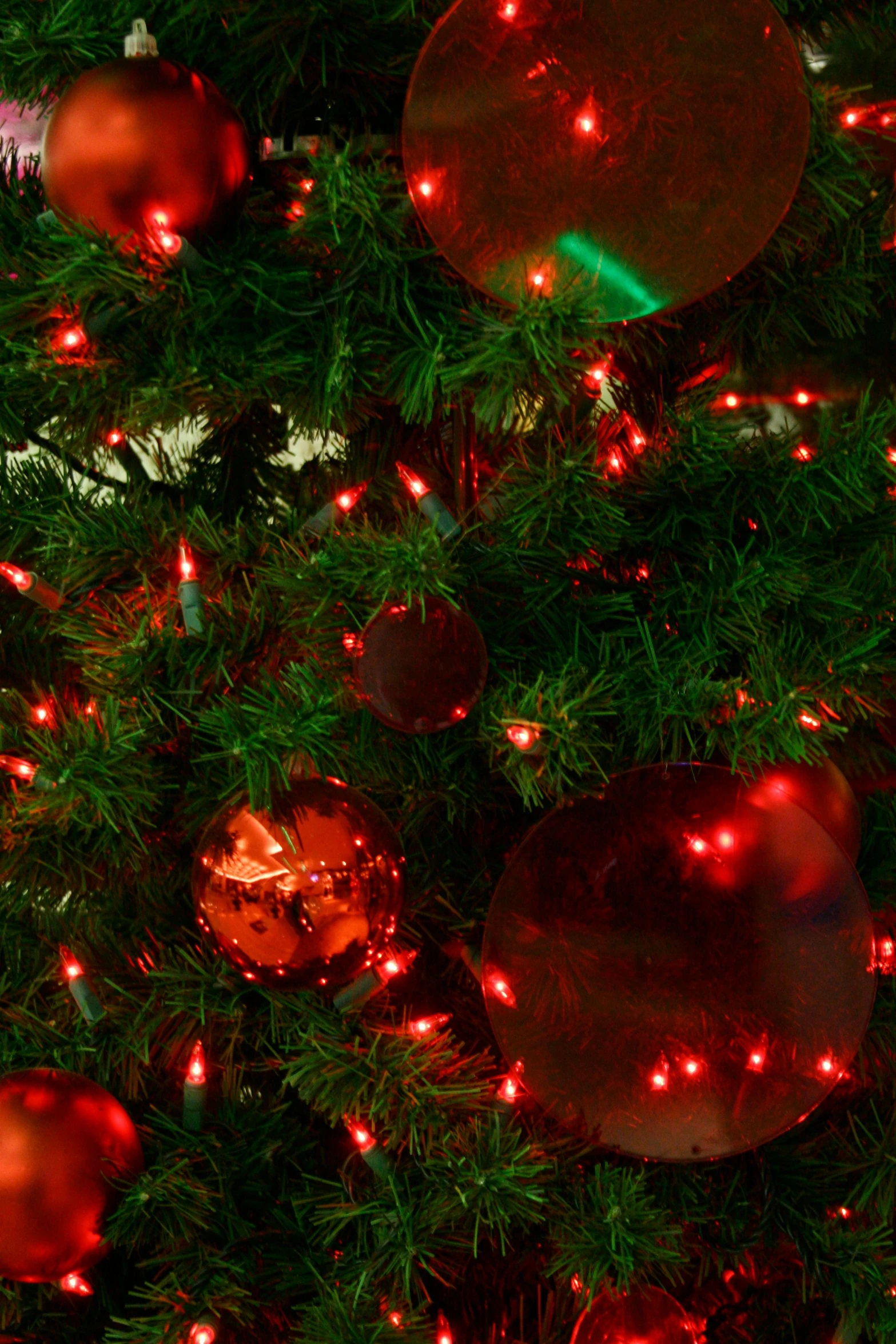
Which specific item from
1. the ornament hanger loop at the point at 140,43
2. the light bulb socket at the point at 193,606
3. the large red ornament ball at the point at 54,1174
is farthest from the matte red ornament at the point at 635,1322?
the ornament hanger loop at the point at 140,43

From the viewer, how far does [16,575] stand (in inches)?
21.0

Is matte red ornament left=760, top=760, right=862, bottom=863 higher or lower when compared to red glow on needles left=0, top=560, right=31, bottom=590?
lower

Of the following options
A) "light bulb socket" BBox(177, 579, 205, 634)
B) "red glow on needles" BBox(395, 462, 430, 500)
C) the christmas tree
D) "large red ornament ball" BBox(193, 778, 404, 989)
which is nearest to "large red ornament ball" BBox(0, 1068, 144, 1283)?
the christmas tree

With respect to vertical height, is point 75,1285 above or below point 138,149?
below

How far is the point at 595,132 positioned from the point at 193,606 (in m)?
0.29

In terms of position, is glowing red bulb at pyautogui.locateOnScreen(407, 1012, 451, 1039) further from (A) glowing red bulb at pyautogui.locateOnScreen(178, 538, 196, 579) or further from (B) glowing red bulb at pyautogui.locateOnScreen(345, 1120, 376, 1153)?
(A) glowing red bulb at pyautogui.locateOnScreen(178, 538, 196, 579)

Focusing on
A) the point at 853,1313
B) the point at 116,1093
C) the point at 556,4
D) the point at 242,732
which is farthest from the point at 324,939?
the point at 556,4

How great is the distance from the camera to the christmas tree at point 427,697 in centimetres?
48

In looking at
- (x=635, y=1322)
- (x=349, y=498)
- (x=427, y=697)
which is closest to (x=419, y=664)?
(x=427, y=697)

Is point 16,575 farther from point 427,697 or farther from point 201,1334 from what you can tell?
point 201,1334

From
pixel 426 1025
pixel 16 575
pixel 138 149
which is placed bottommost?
pixel 426 1025

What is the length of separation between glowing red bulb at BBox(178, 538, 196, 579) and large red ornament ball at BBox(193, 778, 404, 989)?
0.40 ft

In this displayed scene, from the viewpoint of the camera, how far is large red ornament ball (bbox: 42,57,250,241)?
0.48 meters

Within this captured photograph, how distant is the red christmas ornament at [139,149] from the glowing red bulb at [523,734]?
0.27 meters
